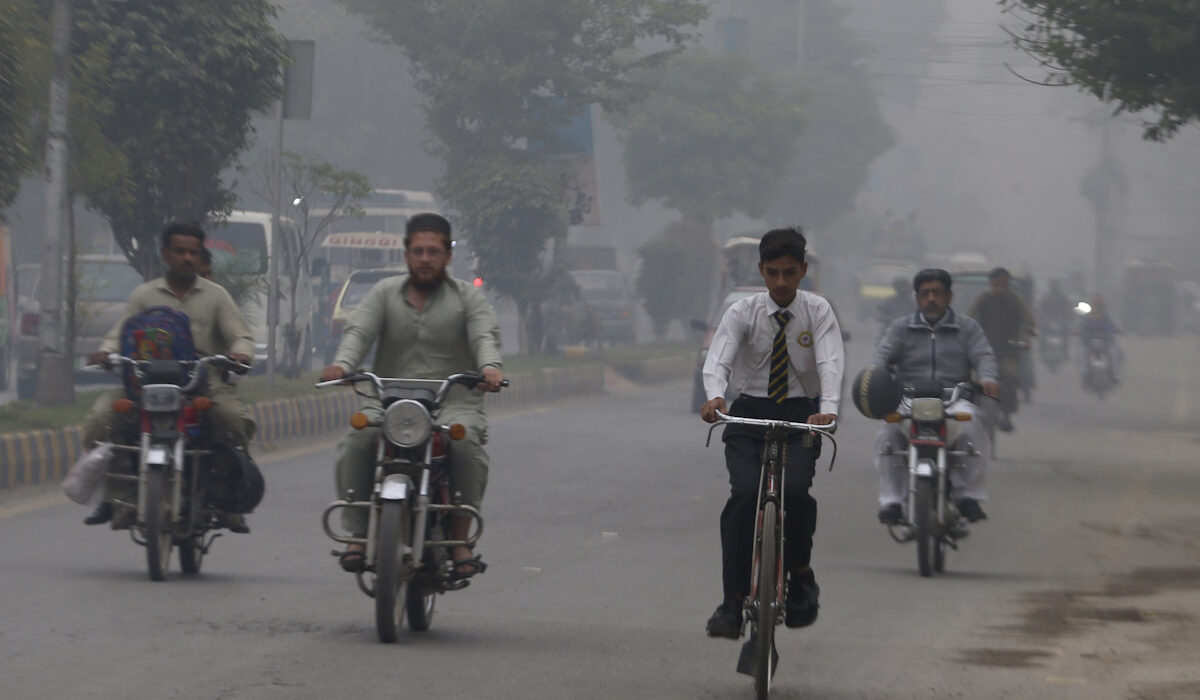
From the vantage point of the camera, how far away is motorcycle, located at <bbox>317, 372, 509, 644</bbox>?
6.66 m

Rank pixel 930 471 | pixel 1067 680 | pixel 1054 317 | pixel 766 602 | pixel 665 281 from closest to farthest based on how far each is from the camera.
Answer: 1. pixel 766 602
2. pixel 1067 680
3. pixel 930 471
4. pixel 1054 317
5. pixel 665 281

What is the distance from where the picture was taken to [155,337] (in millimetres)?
8461

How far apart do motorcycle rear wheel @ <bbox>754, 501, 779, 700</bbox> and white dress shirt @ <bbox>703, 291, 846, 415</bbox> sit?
55 cm

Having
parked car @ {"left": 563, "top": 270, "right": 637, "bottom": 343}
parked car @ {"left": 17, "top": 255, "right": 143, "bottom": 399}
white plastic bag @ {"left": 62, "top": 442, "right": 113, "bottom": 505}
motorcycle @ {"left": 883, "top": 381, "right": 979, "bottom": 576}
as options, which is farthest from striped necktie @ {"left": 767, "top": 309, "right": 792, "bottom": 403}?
parked car @ {"left": 563, "top": 270, "right": 637, "bottom": 343}

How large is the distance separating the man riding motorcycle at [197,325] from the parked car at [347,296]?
19.7 m

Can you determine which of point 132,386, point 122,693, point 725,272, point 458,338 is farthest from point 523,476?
point 725,272

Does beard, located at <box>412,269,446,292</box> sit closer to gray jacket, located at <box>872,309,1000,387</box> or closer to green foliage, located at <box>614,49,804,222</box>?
gray jacket, located at <box>872,309,1000,387</box>

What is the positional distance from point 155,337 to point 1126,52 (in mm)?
9159

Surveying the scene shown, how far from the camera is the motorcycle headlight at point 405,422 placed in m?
6.73

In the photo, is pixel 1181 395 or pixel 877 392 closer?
pixel 877 392

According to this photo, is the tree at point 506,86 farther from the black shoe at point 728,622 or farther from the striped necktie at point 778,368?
→ the black shoe at point 728,622

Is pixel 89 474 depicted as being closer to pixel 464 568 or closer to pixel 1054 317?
pixel 464 568

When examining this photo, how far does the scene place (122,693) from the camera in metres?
5.82

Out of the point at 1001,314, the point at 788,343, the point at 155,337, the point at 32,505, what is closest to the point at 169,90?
the point at 32,505
